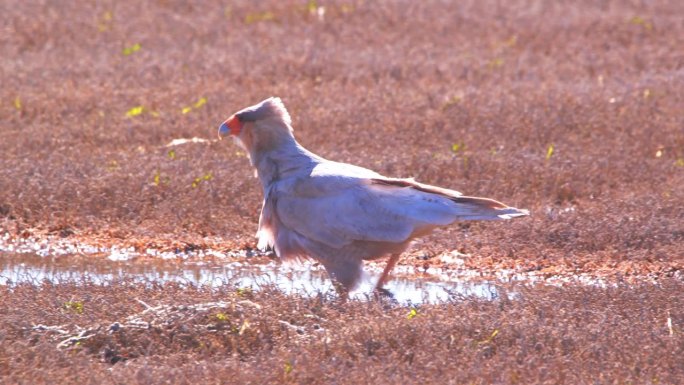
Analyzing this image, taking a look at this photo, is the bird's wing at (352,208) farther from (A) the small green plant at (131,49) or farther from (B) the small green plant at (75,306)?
(A) the small green plant at (131,49)

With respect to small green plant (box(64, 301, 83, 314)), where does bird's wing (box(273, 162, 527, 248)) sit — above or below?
above

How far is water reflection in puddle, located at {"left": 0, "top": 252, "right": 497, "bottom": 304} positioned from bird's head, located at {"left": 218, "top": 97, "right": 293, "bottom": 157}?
3.00 feet

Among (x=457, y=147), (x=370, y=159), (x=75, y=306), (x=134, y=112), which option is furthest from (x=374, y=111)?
(x=75, y=306)

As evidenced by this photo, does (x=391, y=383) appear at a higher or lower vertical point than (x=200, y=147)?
higher

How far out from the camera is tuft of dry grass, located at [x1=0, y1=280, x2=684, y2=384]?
534cm

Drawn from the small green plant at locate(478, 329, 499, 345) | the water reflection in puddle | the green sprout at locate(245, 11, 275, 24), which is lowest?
the water reflection in puddle

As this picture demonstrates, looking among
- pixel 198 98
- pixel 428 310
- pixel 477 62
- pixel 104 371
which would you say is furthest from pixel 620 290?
pixel 477 62

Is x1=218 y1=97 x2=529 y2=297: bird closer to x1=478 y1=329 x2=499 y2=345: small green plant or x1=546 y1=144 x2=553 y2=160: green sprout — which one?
x1=478 y1=329 x2=499 y2=345: small green plant

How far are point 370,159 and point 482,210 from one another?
327 cm

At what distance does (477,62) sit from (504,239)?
598 cm

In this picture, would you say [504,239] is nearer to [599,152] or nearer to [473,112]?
[599,152]

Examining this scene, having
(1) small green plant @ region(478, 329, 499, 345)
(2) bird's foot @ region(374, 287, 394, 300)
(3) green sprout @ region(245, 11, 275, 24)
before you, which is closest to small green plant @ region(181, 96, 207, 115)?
(3) green sprout @ region(245, 11, 275, 24)

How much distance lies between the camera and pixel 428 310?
20.7ft

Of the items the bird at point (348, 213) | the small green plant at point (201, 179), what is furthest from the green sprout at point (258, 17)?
the bird at point (348, 213)
